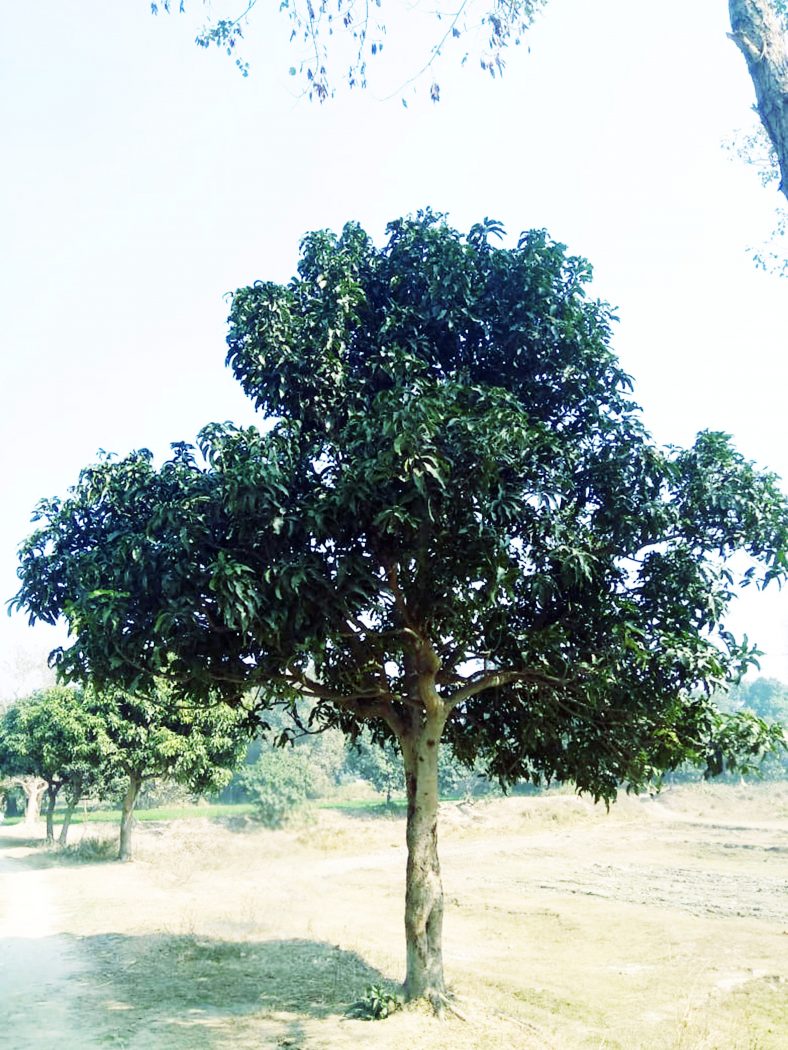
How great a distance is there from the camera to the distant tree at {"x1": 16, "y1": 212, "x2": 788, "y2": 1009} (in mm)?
8859

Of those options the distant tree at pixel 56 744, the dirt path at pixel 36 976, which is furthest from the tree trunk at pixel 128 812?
the dirt path at pixel 36 976

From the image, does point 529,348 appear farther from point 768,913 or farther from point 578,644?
point 768,913

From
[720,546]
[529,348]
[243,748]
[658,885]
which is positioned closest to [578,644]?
[720,546]

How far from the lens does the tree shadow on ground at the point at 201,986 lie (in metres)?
10.1

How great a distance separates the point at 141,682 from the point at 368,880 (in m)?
26.6

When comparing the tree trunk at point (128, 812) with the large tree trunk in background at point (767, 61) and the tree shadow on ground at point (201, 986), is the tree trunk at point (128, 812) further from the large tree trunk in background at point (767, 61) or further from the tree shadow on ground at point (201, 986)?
the large tree trunk in background at point (767, 61)

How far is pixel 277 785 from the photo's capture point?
64.9 m

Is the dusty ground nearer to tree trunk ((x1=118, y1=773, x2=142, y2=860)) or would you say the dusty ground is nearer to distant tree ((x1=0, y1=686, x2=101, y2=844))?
tree trunk ((x1=118, y1=773, x2=142, y2=860))

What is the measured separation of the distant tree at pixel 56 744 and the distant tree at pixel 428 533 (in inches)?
979

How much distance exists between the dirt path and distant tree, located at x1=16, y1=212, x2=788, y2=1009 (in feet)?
14.2

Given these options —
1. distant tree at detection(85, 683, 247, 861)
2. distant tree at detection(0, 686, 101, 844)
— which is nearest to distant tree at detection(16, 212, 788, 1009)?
distant tree at detection(85, 683, 247, 861)

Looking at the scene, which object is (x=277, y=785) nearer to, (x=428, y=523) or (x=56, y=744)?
(x=56, y=744)

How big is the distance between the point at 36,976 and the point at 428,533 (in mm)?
10450

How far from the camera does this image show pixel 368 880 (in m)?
33.1
